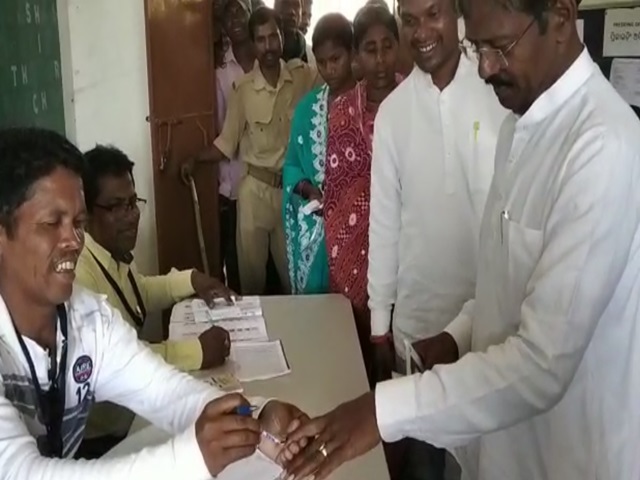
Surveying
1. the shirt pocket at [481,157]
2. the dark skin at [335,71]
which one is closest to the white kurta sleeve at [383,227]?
the shirt pocket at [481,157]

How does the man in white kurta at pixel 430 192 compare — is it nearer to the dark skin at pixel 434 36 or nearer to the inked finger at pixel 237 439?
the dark skin at pixel 434 36

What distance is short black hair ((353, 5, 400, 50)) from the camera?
2.68 m

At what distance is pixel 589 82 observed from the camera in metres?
1.31

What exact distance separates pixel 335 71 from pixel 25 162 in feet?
6.53

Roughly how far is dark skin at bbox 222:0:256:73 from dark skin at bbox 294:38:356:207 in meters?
1.01

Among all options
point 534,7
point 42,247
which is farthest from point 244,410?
point 534,7

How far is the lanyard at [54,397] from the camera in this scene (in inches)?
55.8

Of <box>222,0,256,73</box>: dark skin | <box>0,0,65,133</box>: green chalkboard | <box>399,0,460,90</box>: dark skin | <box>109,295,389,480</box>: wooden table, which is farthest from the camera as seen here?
<box>222,0,256,73</box>: dark skin

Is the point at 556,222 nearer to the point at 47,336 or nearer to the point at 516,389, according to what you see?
the point at 516,389

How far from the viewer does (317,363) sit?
2.19 metres

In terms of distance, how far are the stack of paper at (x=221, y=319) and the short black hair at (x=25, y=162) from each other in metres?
0.97

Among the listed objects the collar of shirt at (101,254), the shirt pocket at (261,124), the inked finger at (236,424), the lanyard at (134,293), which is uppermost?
the shirt pocket at (261,124)

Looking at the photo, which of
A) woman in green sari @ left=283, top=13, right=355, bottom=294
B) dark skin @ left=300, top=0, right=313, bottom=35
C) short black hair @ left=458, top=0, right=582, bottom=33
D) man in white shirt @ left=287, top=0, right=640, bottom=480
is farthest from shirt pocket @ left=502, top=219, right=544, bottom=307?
dark skin @ left=300, top=0, right=313, bottom=35

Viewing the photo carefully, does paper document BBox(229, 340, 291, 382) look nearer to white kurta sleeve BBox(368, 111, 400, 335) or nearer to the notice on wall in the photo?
white kurta sleeve BBox(368, 111, 400, 335)
